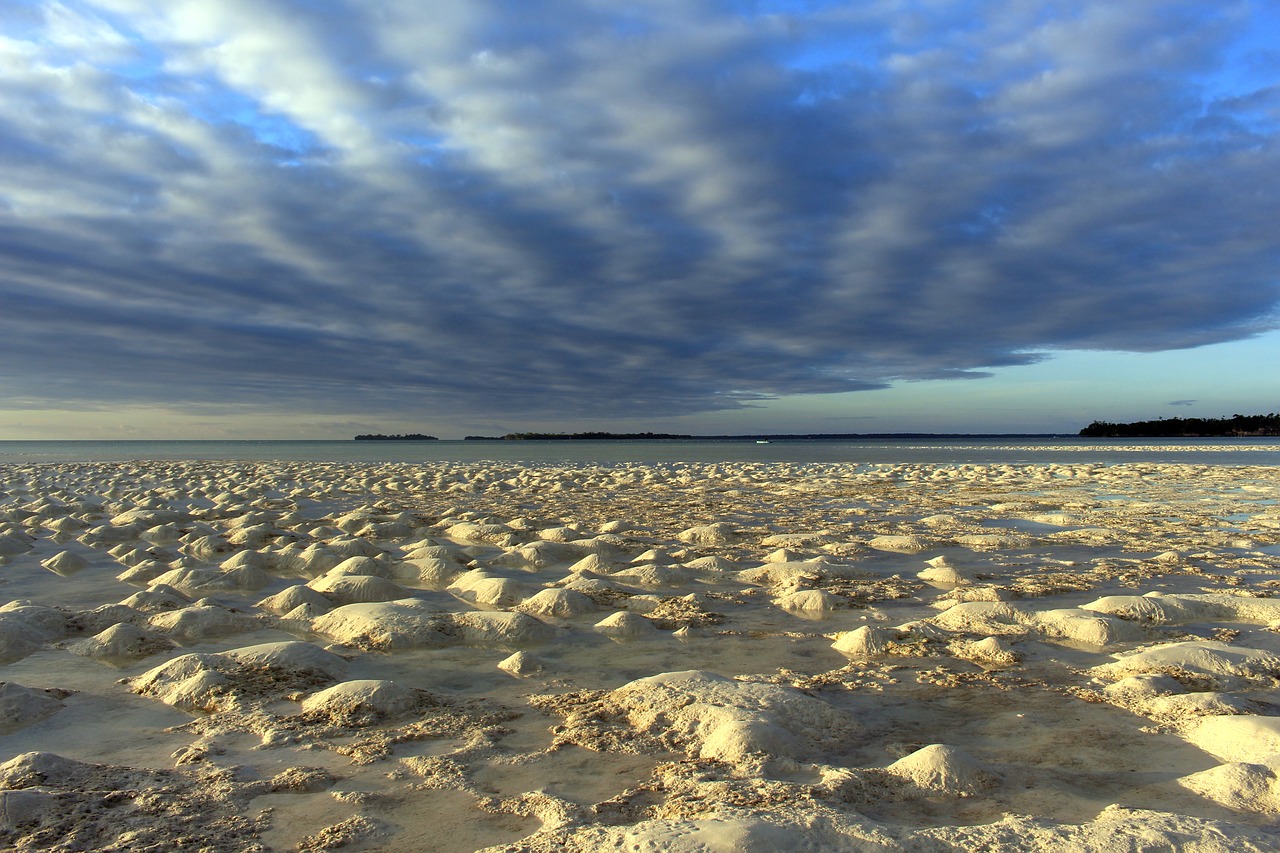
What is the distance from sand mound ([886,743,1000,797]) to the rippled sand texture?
14 mm

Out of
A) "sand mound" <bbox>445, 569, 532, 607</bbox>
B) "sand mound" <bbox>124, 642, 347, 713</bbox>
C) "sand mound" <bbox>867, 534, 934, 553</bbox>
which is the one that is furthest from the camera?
"sand mound" <bbox>867, 534, 934, 553</bbox>

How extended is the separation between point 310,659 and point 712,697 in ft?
9.29

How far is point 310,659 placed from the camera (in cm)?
497

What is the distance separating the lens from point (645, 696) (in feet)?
14.3

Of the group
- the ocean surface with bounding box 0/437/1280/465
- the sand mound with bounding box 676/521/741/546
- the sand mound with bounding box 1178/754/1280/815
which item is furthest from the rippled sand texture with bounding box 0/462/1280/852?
the ocean surface with bounding box 0/437/1280/465

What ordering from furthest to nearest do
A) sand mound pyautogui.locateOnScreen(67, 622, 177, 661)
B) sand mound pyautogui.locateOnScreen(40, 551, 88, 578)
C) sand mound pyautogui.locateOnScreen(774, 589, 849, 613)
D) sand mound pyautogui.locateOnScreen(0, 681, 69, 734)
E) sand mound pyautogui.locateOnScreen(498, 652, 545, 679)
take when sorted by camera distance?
sand mound pyautogui.locateOnScreen(40, 551, 88, 578)
sand mound pyautogui.locateOnScreen(774, 589, 849, 613)
sand mound pyautogui.locateOnScreen(67, 622, 177, 661)
sand mound pyautogui.locateOnScreen(498, 652, 545, 679)
sand mound pyautogui.locateOnScreen(0, 681, 69, 734)

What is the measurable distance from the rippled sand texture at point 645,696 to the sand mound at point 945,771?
1cm

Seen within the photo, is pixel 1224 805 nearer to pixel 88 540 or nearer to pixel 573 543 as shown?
pixel 573 543

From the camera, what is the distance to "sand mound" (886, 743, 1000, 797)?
326 cm

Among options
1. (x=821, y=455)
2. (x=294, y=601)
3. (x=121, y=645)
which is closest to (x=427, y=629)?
(x=294, y=601)

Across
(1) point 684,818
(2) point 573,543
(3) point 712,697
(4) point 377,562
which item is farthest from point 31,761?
(2) point 573,543

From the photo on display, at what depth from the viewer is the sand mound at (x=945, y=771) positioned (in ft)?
10.7

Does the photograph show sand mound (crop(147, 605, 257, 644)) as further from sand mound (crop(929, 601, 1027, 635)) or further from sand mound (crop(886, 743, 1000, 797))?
sand mound (crop(929, 601, 1027, 635))

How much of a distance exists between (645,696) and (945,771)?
1.73m
